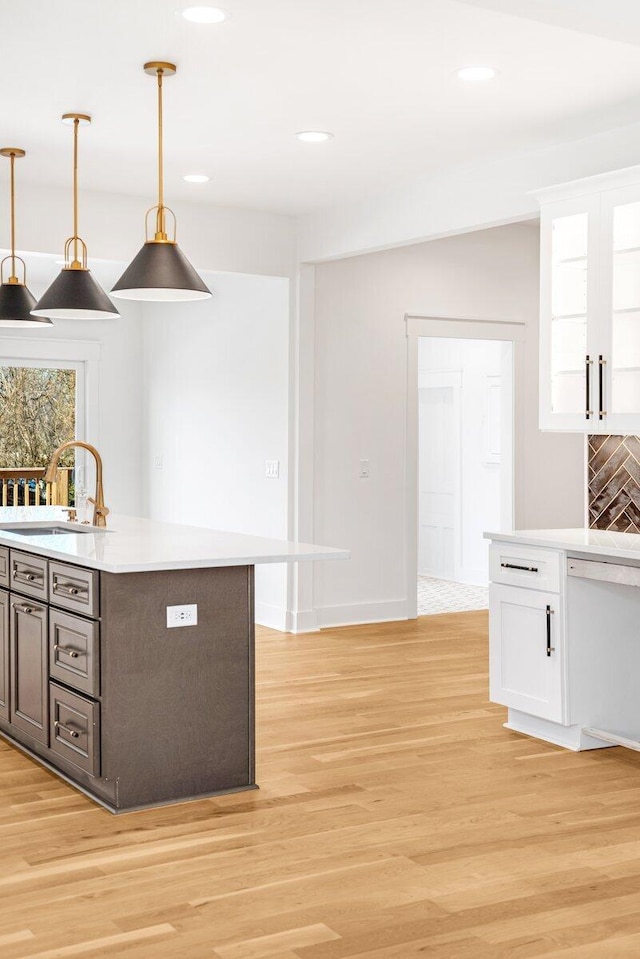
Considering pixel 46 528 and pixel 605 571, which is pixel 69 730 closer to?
pixel 46 528

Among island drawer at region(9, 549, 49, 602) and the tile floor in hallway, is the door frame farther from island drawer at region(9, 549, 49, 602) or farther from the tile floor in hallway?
island drawer at region(9, 549, 49, 602)

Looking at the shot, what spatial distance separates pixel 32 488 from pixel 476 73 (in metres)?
6.40

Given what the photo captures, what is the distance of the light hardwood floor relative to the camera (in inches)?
108

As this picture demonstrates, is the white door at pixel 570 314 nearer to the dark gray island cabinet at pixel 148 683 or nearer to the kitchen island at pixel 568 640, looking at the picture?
the kitchen island at pixel 568 640

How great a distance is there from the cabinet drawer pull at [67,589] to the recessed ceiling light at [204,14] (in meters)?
1.99

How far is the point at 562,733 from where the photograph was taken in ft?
14.9

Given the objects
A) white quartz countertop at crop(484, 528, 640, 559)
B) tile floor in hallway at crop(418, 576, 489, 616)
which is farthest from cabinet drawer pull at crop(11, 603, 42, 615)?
tile floor in hallway at crop(418, 576, 489, 616)

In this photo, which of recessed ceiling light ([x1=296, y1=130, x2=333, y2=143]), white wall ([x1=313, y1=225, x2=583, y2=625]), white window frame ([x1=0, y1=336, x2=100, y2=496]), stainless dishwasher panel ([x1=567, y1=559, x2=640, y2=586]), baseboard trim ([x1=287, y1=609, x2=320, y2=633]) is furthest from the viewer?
white window frame ([x1=0, y1=336, x2=100, y2=496])

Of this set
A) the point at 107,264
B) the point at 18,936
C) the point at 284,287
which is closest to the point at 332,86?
the point at 284,287

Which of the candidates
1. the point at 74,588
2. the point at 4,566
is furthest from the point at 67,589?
the point at 4,566

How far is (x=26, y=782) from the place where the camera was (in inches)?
159

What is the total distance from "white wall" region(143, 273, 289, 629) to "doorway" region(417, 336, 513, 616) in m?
1.94

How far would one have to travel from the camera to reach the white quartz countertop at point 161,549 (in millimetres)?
3670

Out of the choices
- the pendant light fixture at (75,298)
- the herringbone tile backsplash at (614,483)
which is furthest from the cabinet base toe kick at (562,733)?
the pendant light fixture at (75,298)
